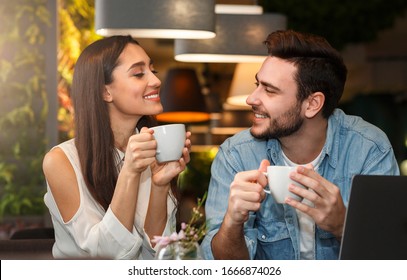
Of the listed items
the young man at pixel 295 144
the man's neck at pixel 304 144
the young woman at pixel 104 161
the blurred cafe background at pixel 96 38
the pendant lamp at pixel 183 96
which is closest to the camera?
the young woman at pixel 104 161

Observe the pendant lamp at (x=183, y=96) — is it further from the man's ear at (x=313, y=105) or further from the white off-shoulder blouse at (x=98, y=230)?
the white off-shoulder blouse at (x=98, y=230)

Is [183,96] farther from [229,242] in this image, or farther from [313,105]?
[229,242]

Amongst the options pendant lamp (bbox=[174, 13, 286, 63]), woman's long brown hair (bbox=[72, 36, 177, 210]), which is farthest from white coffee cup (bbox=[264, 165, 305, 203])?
pendant lamp (bbox=[174, 13, 286, 63])

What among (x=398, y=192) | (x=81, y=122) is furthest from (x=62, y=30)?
(x=398, y=192)

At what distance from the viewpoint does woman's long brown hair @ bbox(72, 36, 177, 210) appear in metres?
2.22

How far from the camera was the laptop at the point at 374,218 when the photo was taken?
1521mm

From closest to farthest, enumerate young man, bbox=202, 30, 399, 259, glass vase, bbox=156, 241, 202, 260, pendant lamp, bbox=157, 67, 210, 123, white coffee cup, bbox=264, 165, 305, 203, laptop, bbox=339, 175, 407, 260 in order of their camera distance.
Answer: laptop, bbox=339, 175, 407, 260 < glass vase, bbox=156, 241, 202, 260 < white coffee cup, bbox=264, 165, 305, 203 < young man, bbox=202, 30, 399, 259 < pendant lamp, bbox=157, 67, 210, 123

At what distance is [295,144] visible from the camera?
95.0 inches

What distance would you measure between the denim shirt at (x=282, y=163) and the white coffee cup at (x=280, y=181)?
0.43 meters

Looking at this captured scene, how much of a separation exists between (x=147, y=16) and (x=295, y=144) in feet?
2.02

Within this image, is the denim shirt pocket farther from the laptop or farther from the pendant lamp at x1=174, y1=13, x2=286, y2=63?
the pendant lamp at x1=174, y1=13, x2=286, y2=63

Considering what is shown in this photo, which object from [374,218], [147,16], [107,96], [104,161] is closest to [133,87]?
[107,96]

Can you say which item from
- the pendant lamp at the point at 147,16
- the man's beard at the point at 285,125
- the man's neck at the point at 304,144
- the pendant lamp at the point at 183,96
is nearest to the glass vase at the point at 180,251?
the man's beard at the point at 285,125

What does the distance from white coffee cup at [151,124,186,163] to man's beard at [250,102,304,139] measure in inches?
14.5
